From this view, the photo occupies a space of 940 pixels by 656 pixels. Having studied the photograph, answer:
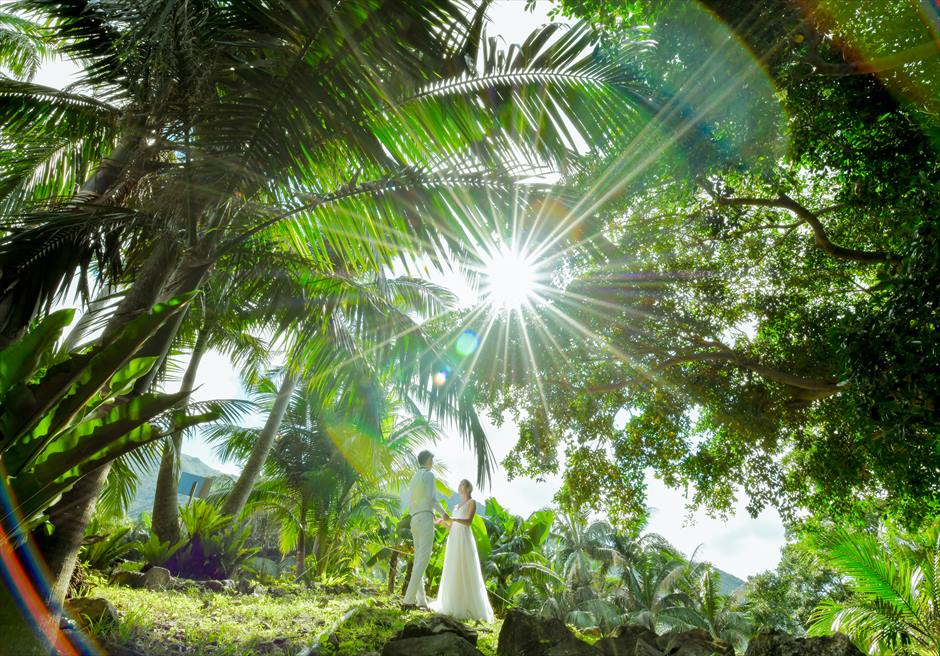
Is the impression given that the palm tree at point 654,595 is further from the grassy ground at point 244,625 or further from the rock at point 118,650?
the rock at point 118,650

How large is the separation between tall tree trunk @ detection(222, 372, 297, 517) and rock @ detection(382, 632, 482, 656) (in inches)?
289

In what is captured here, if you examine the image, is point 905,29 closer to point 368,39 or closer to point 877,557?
point 368,39

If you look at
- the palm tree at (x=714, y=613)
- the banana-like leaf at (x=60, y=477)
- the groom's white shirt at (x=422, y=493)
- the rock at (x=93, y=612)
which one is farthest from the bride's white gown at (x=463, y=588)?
the palm tree at (x=714, y=613)

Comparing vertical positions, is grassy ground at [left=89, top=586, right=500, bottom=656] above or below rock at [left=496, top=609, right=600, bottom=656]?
below

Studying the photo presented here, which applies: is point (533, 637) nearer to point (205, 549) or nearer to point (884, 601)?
point (884, 601)

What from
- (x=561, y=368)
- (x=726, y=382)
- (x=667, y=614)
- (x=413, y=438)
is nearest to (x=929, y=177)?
(x=726, y=382)

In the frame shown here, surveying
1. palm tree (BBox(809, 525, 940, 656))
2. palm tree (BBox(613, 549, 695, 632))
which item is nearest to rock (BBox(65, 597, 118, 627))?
palm tree (BBox(809, 525, 940, 656))

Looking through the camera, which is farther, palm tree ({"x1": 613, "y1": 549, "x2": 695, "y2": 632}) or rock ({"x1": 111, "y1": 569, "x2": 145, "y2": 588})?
palm tree ({"x1": 613, "y1": 549, "x2": 695, "y2": 632})

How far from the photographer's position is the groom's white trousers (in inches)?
280

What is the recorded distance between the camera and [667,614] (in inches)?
969

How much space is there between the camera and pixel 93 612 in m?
4.09

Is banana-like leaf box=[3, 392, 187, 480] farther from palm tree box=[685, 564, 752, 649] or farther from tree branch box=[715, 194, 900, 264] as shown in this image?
palm tree box=[685, 564, 752, 649]

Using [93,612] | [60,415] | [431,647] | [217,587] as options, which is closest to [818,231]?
[431,647]

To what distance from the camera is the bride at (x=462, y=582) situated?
22.6 feet
